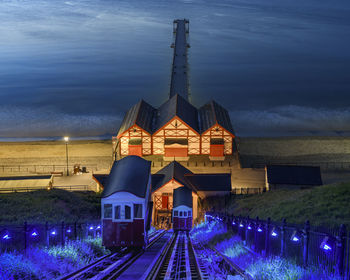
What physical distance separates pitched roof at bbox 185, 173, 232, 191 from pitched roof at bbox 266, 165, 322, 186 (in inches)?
167

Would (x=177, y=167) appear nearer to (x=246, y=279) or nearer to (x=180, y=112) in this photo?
(x=180, y=112)

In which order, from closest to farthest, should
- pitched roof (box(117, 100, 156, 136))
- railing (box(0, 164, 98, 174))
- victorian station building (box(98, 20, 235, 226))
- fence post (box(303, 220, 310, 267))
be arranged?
fence post (box(303, 220, 310, 267)) → railing (box(0, 164, 98, 174)) → victorian station building (box(98, 20, 235, 226)) → pitched roof (box(117, 100, 156, 136))

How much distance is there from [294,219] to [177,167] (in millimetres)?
23615

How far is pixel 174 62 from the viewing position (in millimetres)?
84562

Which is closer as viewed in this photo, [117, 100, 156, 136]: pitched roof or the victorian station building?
the victorian station building

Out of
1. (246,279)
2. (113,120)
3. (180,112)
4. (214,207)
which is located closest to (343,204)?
(246,279)

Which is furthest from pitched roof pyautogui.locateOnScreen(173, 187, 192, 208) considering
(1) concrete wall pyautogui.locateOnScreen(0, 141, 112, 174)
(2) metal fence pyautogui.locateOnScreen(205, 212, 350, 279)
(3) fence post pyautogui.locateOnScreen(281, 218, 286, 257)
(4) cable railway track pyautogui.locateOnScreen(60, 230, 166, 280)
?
(3) fence post pyautogui.locateOnScreen(281, 218, 286, 257)

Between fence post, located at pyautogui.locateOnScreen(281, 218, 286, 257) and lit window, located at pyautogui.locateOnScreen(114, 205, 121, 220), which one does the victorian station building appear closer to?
lit window, located at pyautogui.locateOnScreen(114, 205, 121, 220)

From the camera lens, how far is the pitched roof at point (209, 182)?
42.5 m

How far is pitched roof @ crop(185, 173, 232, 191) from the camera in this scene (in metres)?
42.5

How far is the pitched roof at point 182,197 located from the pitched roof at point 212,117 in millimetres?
15204

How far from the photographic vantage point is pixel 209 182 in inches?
1700

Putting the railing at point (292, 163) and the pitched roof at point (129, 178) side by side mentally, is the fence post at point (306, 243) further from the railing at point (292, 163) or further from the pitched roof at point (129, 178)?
the railing at point (292, 163)

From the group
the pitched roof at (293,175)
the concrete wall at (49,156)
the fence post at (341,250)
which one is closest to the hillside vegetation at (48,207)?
the fence post at (341,250)
